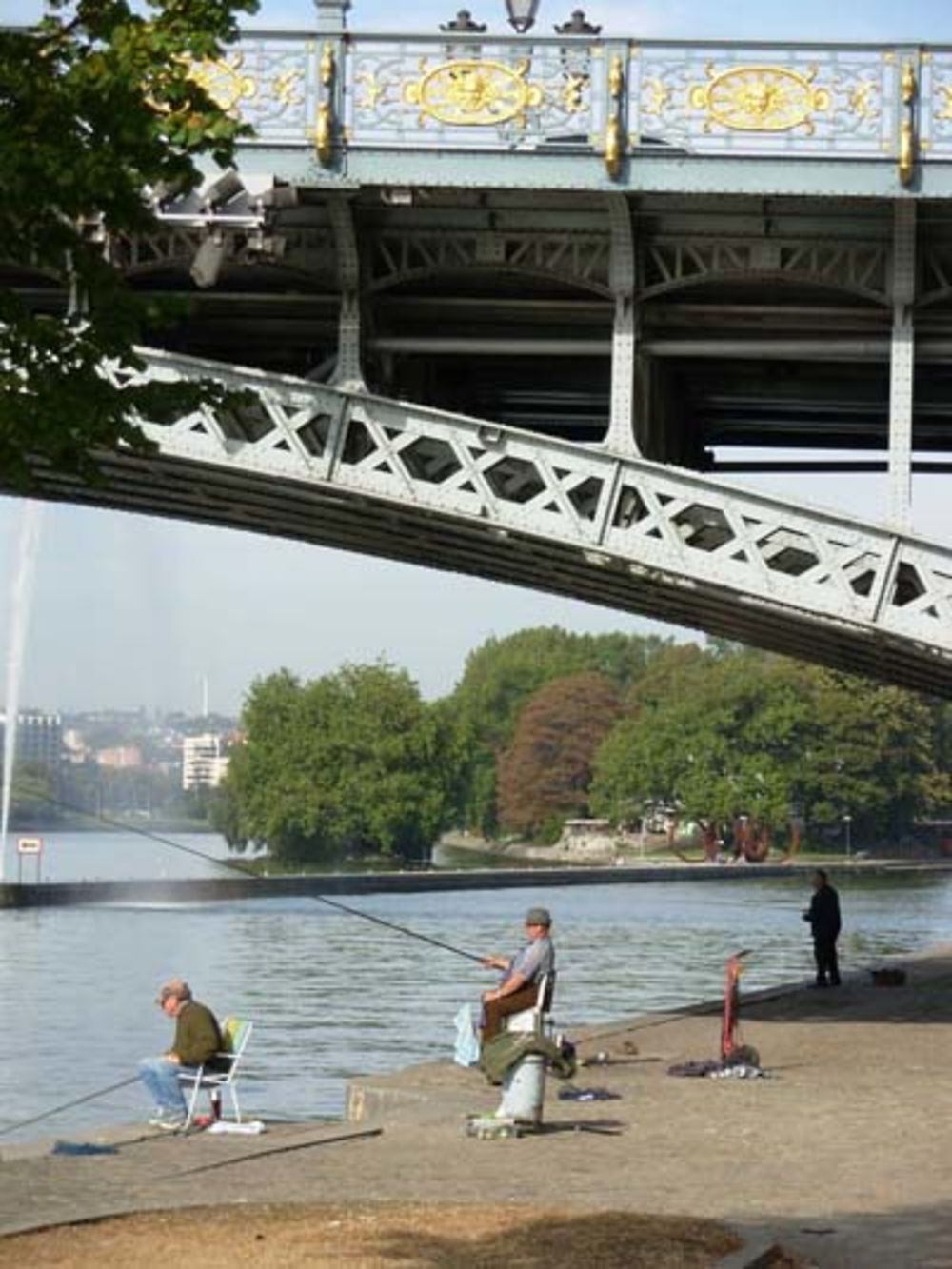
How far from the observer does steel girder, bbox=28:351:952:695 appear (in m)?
25.4

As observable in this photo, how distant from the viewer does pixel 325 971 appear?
5209 centimetres

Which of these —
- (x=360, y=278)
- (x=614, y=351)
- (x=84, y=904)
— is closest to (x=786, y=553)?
(x=614, y=351)

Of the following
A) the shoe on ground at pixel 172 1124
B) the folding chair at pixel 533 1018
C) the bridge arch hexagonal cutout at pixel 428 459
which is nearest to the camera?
the folding chair at pixel 533 1018

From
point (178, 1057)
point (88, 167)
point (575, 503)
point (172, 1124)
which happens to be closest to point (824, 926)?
point (575, 503)

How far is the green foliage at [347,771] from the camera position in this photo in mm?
140625

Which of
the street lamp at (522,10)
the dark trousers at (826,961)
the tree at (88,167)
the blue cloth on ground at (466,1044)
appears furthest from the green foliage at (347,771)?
the tree at (88,167)

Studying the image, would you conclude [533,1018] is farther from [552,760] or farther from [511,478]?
[552,760]

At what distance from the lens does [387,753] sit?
463 feet

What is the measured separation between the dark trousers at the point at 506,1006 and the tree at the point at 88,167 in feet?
20.7

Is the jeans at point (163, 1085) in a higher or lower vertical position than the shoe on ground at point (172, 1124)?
higher

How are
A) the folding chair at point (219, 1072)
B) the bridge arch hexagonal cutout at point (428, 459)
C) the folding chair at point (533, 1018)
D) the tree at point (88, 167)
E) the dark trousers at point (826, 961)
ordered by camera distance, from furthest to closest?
1. the dark trousers at point (826, 961)
2. the bridge arch hexagonal cutout at point (428, 459)
3. the folding chair at point (219, 1072)
4. the folding chair at point (533, 1018)
5. the tree at point (88, 167)

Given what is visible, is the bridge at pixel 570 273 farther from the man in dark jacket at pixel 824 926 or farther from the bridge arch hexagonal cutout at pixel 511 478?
the man in dark jacket at pixel 824 926

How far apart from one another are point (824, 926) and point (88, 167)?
2345 cm

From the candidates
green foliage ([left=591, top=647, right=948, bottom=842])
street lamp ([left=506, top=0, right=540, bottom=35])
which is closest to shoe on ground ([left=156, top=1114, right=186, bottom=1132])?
street lamp ([left=506, top=0, right=540, bottom=35])
